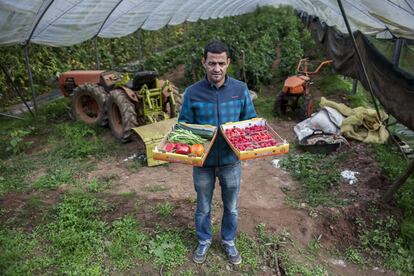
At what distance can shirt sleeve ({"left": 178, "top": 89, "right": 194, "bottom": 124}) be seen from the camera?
2.90 metres

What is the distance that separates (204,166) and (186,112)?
1.56 feet

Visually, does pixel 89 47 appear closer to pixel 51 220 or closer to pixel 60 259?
pixel 51 220

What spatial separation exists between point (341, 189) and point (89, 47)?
9.67m

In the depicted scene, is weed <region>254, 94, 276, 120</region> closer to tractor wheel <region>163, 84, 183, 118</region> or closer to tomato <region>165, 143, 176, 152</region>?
tractor wheel <region>163, 84, 183, 118</region>

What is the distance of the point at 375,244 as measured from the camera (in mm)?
3787

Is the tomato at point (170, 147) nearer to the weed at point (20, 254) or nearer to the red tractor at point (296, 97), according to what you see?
the weed at point (20, 254)

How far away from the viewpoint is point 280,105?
770 cm

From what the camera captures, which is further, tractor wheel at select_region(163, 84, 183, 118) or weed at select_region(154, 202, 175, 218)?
tractor wheel at select_region(163, 84, 183, 118)

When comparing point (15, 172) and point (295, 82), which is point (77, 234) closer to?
point (15, 172)

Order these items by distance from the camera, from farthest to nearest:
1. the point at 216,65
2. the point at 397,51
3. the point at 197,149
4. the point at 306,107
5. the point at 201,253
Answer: the point at 306,107
the point at 397,51
the point at 201,253
the point at 197,149
the point at 216,65

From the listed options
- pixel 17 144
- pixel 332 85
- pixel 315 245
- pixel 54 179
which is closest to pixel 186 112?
pixel 315 245

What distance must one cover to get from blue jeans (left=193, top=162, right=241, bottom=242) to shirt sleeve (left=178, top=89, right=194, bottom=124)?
42cm

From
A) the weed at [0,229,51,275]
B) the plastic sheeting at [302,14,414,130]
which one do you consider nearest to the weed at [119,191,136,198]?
the weed at [0,229,51,275]

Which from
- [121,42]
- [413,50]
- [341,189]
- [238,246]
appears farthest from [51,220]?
[121,42]
